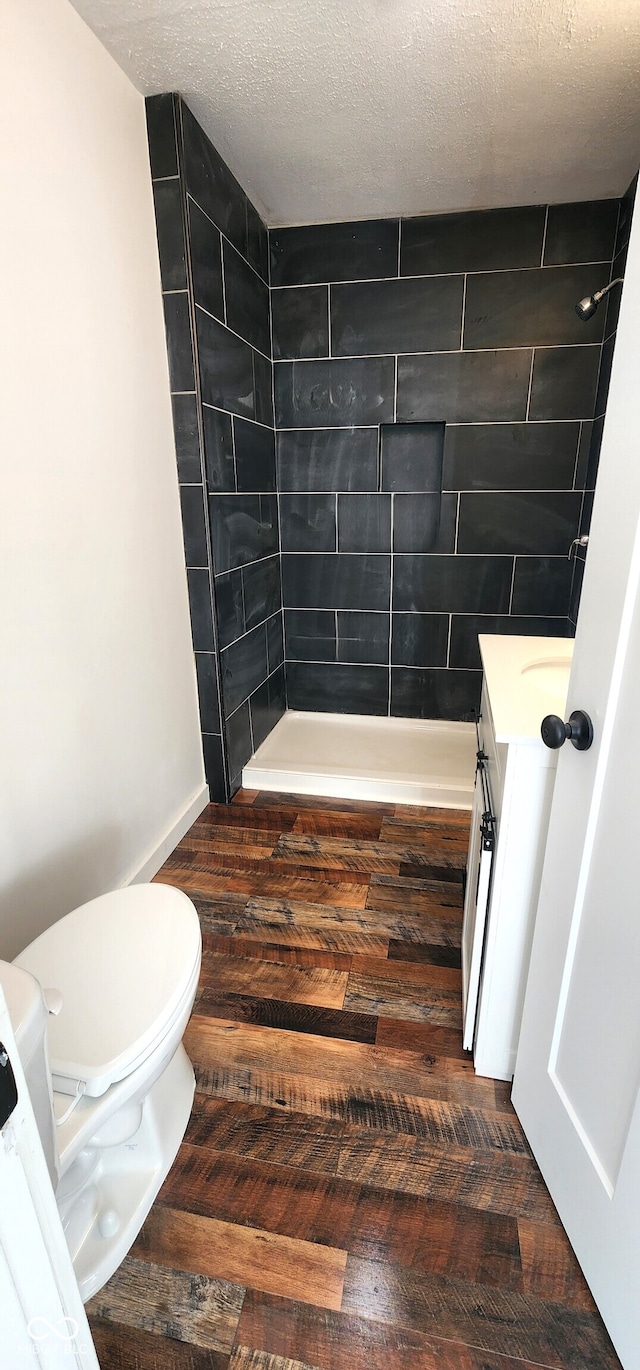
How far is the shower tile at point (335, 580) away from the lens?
3.02 m

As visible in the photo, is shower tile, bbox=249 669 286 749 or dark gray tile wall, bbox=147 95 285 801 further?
shower tile, bbox=249 669 286 749

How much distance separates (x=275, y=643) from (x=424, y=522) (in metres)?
0.96

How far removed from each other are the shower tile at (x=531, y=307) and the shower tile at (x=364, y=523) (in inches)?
31.4

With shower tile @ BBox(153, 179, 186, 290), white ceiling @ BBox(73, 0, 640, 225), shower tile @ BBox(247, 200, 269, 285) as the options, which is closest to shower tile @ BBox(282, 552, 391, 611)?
shower tile @ BBox(247, 200, 269, 285)

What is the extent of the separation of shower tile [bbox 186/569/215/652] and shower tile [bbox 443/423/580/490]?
1.32 m

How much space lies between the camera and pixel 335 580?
10.1ft

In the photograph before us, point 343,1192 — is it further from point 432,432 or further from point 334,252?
point 334,252

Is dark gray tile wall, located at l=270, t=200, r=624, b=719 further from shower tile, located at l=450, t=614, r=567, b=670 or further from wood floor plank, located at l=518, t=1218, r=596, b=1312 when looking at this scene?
wood floor plank, located at l=518, t=1218, r=596, b=1312

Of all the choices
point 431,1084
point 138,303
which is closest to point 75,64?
point 138,303

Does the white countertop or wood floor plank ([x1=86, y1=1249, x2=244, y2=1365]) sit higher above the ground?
the white countertop

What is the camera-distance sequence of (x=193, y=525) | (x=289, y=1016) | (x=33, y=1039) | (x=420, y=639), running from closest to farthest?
(x=33, y=1039), (x=289, y=1016), (x=193, y=525), (x=420, y=639)

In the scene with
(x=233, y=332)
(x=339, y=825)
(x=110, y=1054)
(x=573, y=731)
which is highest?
(x=233, y=332)

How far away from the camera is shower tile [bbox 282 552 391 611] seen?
9.90 feet

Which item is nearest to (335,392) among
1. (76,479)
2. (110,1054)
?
(76,479)
